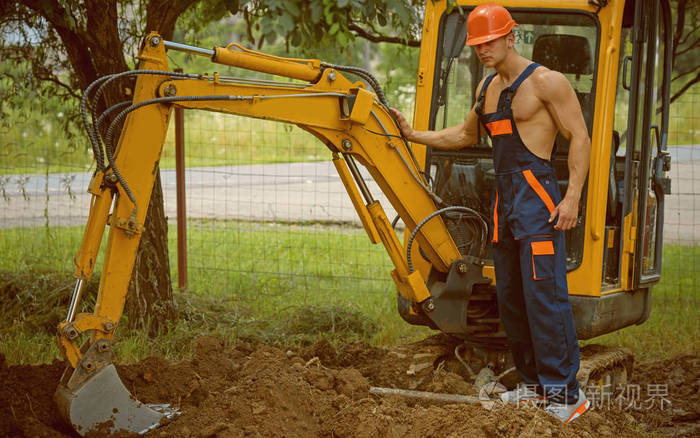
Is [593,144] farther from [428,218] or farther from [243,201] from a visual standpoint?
[243,201]

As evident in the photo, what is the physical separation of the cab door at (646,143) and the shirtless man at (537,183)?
0.78 metres

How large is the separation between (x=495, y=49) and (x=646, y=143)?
140 centimetres

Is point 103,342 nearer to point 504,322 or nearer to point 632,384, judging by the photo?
point 504,322

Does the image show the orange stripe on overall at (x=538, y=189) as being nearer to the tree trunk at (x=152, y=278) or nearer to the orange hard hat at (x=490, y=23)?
the orange hard hat at (x=490, y=23)

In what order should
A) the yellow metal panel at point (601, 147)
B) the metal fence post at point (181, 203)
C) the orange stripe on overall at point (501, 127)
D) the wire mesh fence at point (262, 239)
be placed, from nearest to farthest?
1. the orange stripe on overall at point (501, 127)
2. the yellow metal panel at point (601, 147)
3. the metal fence post at point (181, 203)
4. the wire mesh fence at point (262, 239)

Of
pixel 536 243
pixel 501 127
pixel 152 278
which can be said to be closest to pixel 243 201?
pixel 152 278

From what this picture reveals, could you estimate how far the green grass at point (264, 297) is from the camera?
634cm

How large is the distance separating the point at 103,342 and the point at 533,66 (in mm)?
2656

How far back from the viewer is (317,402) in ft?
14.8

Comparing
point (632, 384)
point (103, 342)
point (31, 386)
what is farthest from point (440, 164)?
point (31, 386)

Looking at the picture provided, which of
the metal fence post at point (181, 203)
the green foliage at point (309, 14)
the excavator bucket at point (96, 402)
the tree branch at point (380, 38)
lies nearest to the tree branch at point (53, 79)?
the metal fence post at point (181, 203)

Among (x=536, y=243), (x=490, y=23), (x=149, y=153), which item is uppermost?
(x=490, y=23)

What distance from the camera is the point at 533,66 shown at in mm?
4355

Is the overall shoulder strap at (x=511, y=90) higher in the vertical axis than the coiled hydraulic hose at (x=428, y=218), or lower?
higher
